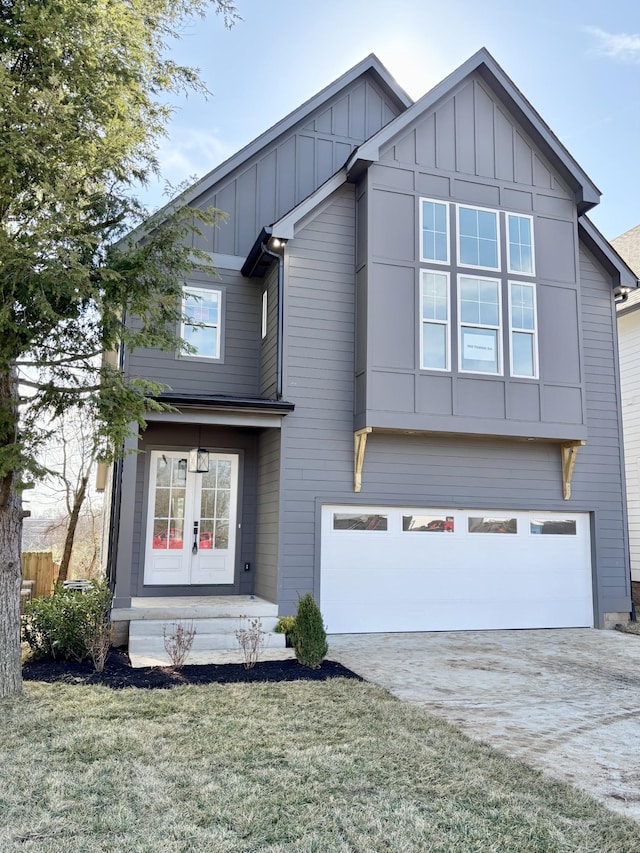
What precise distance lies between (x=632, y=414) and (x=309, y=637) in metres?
9.60

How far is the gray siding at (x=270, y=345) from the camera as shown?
400 inches

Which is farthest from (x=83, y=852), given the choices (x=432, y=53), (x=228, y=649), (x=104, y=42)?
(x=432, y=53)

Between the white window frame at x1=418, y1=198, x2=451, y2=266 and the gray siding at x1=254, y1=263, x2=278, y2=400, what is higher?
the white window frame at x1=418, y1=198, x2=451, y2=266

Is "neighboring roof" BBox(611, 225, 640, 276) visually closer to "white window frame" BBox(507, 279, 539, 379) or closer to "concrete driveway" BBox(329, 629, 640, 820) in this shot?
"white window frame" BBox(507, 279, 539, 379)

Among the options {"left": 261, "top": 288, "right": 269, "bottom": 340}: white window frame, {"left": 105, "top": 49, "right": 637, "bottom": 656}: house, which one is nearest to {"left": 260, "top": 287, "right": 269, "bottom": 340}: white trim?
{"left": 261, "top": 288, "right": 269, "bottom": 340}: white window frame

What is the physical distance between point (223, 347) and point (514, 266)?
483cm

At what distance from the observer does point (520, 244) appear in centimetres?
1070

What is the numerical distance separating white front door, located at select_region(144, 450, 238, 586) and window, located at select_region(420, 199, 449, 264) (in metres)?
4.53

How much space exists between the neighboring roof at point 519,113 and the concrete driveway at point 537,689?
23.0ft

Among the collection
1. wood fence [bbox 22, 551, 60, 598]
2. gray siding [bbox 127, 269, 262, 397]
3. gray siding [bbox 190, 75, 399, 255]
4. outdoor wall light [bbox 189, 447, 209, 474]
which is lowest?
wood fence [bbox 22, 551, 60, 598]

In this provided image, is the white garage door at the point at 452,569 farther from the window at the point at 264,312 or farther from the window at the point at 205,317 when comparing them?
the window at the point at 205,317

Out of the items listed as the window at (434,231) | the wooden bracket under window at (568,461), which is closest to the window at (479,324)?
the window at (434,231)

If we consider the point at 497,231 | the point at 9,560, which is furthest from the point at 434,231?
the point at 9,560

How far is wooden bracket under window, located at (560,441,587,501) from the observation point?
10.7 meters
